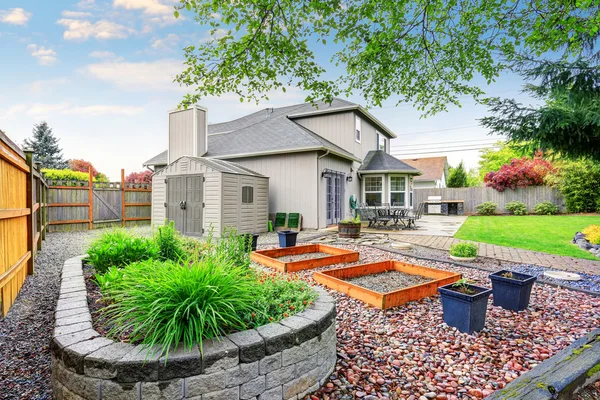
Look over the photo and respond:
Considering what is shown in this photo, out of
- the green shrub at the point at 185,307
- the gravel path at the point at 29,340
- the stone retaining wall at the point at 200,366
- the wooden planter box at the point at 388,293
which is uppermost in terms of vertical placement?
the green shrub at the point at 185,307

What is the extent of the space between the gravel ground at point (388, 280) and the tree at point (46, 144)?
31.5 meters

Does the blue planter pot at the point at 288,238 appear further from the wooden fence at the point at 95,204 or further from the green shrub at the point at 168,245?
the wooden fence at the point at 95,204

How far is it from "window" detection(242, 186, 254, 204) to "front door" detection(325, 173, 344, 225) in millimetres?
2904

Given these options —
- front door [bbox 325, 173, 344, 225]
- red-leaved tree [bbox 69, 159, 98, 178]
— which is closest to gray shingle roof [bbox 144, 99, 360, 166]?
front door [bbox 325, 173, 344, 225]

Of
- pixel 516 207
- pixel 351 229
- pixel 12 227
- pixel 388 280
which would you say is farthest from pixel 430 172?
pixel 12 227

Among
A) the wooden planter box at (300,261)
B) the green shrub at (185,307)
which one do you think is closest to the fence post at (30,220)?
the wooden planter box at (300,261)

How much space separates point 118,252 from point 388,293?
10.6ft

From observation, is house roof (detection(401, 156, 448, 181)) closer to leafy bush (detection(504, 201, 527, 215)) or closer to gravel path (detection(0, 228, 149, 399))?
leafy bush (detection(504, 201, 527, 215))

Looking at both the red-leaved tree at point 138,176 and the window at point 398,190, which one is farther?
the red-leaved tree at point 138,176

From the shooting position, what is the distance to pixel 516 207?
63.3 feet

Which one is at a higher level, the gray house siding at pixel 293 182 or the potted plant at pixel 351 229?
the gray house siding at pixel 293 182

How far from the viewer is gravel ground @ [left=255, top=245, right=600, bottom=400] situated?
6.98 ft

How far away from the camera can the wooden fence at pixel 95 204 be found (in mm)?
10461

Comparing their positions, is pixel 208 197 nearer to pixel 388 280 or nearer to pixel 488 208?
pixel 388 280
